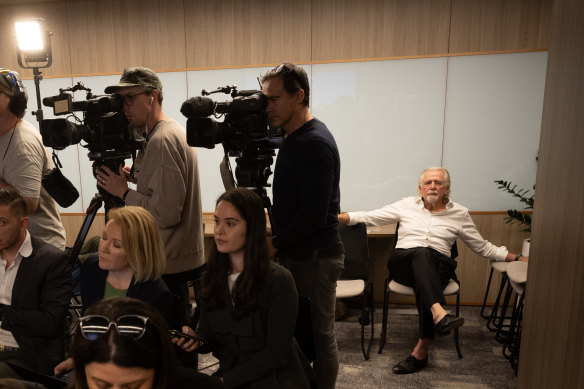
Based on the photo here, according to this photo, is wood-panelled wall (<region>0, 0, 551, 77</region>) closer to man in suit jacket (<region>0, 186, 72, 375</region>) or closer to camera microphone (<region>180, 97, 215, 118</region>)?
camera microphone (<region>180, 97, 215, 118</region>)

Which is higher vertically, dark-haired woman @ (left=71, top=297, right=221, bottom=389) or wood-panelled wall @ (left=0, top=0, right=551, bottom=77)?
wood-panelled wall @ (left=0, top=0, right=551, bottom=77)

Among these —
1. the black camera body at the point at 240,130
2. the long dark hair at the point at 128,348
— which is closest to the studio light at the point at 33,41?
the black camera body at the point at 240,130

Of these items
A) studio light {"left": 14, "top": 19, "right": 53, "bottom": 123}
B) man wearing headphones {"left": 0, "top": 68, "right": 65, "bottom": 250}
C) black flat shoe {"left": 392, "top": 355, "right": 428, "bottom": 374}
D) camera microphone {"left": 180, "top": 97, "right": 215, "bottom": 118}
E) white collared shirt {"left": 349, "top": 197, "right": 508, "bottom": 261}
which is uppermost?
studio light {"left": 14, "top": 19, "right": 53, "bottom": 123}

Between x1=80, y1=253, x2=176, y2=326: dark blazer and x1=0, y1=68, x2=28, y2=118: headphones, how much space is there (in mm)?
820

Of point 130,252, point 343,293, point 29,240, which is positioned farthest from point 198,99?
point 343,293

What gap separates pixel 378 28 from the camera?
348 centimetres

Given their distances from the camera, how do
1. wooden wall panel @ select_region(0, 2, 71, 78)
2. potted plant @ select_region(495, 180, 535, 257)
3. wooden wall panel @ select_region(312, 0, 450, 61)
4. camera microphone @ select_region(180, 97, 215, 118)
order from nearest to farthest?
camera microphone @ select_region(180, 97, 215, 118) → potted plant @ select_region(495, 180, 535, 257) → wooden wall panel @ select_region(312, 0, 450, 61) → wooden wall panel @ select_region(0, 2, 71, 78)

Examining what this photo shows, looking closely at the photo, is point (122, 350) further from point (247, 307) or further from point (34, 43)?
point (34, 43)

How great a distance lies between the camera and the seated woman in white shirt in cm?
276

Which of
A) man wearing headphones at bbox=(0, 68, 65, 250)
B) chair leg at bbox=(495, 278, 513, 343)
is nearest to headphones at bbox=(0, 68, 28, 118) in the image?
man wearing headphones at bbox=(0, 68, 65, 250)

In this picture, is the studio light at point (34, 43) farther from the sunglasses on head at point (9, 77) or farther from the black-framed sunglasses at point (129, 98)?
the black-framed sunglasses at point (129, 98)

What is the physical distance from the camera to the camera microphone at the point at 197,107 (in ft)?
5.09

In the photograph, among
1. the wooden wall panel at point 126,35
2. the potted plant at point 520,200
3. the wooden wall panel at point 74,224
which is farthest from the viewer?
the wooden wall panel at point 74,224

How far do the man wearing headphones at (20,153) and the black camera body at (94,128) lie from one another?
0.97 ft
